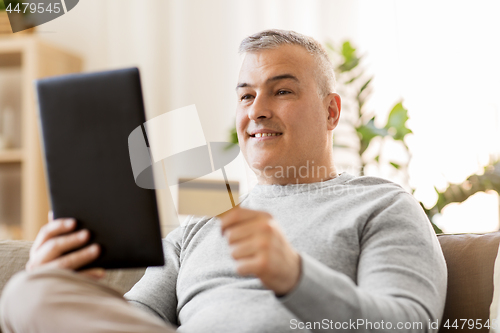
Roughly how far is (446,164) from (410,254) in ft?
5.15

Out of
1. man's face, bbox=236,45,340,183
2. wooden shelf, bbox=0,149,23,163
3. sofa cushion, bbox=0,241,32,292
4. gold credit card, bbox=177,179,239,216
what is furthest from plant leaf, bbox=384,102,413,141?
wooden shelf, bbox=0,149,23,163

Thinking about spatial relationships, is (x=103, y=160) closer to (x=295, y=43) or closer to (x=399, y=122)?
(x=295, y=43)

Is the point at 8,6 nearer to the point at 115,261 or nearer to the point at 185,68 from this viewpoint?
the point at 185,68

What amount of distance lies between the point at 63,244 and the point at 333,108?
832 millimetres

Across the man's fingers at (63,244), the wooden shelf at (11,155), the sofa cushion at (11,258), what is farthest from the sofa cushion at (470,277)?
the wooden shelf at (11,155)

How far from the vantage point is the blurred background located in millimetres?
2242

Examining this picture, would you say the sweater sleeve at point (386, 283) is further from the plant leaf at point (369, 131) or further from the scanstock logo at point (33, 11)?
the scanstock logo at point (33, 11)

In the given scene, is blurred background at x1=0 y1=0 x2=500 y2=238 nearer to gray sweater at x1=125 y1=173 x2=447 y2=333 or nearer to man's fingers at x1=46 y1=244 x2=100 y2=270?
gray sweater at x1=125 y1=173 x2=447 y2=333

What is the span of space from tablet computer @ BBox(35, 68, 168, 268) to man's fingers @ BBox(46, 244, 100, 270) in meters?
0.01

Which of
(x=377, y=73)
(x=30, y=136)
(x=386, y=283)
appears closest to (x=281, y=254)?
(x=386, y=283)

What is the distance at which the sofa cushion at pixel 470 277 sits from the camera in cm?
95

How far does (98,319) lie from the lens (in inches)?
25.0

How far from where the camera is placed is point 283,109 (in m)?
1.23

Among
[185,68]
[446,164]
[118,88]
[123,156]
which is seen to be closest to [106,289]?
[123,156]
